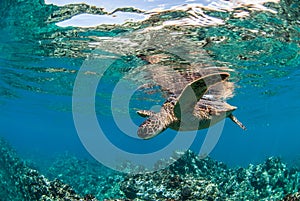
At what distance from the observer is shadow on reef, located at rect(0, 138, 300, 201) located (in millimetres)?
9312

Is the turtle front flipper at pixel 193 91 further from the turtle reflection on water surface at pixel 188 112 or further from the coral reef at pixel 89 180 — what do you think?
the coral reef at pixel 89 180

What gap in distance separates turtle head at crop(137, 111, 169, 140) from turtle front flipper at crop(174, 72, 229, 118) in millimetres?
366

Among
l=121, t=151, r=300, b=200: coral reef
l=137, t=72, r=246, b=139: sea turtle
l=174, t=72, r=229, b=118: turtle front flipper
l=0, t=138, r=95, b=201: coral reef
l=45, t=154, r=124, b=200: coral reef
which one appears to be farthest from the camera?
l=45, t=154, r=124, b=200: coral reef

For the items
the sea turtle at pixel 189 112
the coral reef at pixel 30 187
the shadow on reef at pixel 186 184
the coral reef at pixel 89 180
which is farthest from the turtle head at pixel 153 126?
the coral reef at pixel 89 180

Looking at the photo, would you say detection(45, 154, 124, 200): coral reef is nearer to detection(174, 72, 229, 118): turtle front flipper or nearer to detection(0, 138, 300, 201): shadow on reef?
detection(0, 138, 300, 201): shadow on reef

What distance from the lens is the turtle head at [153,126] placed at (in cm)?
537

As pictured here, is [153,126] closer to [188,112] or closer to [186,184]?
[188,112]

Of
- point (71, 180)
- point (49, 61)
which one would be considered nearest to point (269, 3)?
point (49, 61)

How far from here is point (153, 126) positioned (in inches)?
221

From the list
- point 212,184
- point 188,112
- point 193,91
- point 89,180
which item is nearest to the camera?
point 193,91

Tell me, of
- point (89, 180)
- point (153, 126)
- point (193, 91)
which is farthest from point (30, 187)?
point (193, 91)

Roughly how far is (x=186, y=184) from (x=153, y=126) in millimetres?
4663

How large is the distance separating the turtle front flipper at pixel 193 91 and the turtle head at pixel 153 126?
366 mm

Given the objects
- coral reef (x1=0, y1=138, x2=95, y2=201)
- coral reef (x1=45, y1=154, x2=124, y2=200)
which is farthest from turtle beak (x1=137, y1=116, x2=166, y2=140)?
coral reef (x1=45, y1=154, x2=124, y2=200)
